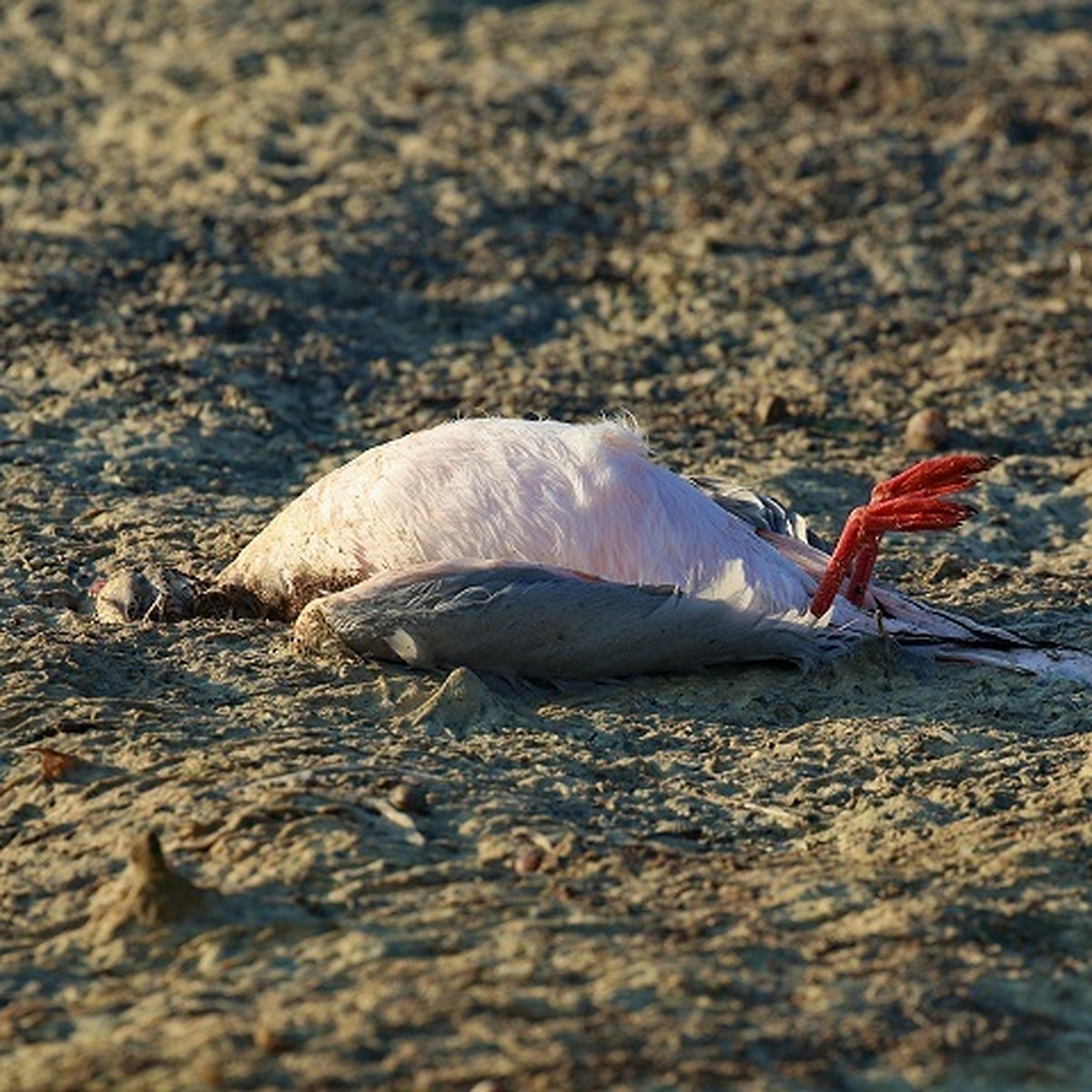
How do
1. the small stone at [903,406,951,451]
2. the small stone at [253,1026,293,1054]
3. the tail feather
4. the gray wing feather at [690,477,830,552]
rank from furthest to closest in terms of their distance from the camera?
1. the small stone at [903,406,951,451]
2. the gray wing feather at [690,477,830,552]
3. the tail feather
4. the small stone at [253,1026,293,1054]

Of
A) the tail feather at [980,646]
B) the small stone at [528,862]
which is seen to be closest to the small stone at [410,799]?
the small stone at [528,862]

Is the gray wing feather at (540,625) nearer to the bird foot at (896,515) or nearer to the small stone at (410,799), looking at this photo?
the bird foot at (896,515)

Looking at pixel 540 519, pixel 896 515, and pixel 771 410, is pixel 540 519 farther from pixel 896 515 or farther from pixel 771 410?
pixel 771 410

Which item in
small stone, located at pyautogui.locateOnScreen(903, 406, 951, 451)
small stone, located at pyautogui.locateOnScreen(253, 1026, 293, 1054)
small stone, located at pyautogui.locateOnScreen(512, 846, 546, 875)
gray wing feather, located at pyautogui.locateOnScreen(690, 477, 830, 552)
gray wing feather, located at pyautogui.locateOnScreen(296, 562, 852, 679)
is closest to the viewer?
small stone, located at pyautogui.locateOnScreen(253, 1026, 293, 1054)

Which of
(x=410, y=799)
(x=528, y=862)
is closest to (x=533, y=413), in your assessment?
(x=410, y=799)

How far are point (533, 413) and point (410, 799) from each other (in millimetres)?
2623

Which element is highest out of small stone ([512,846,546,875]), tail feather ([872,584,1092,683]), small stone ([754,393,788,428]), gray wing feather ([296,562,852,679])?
gray wing feather ([296,562,852,679])

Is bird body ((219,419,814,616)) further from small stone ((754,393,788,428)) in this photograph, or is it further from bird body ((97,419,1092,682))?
small stone ((754,393,788,428))

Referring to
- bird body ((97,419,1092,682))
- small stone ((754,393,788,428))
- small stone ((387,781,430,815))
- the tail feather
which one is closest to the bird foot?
bird body ((97,419,1092,682))

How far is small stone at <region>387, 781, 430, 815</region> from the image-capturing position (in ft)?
12.1

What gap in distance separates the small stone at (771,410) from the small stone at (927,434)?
1.15 feet

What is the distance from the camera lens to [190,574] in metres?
4.92

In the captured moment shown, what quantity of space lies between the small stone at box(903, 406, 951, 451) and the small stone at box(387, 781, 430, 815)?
2758mm

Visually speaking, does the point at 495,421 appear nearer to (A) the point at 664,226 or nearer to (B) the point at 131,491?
(B) the point at 131,491
